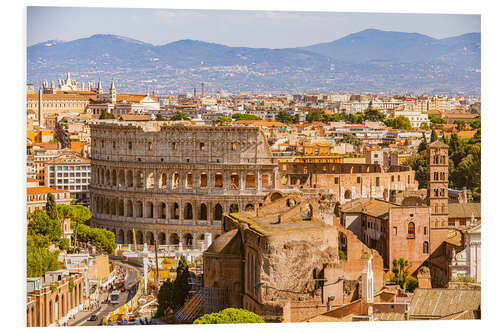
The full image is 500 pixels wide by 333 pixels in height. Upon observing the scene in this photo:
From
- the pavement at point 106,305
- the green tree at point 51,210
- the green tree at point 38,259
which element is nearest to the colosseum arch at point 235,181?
the green tree at point 51,210

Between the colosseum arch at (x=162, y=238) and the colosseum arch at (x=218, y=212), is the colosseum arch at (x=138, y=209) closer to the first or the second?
the colosseum arch at (x=162, y=238)

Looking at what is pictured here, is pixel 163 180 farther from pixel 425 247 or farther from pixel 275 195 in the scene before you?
pixel 425 247

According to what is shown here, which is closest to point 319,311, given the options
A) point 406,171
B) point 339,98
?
point 406,171

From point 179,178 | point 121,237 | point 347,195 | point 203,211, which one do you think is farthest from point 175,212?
point 347,195

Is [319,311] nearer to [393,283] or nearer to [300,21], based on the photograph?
[393,283]

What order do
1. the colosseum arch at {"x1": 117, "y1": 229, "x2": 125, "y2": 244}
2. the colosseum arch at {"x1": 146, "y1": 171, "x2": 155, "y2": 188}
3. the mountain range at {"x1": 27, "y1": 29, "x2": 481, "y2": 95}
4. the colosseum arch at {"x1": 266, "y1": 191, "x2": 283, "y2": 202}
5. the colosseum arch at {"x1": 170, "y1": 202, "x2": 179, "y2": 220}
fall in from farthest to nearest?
1. the mountain range at {"x1": 27, "y1": 29, "x2": 481, "y2": 95}
2. the colosseum arch at {"x1": 146, "y1": 171, "x2": 155, "y2": 188}
3. the colosseum arch at {"x1": 170, "y1": 202, "x2": 179, "y2": 220}
4. the colosseum arch at {"x1": 117, "y1": 229, "x2": 125, "y2": 244}
5. the colosseum arch at {"x1": 266, "y1": 191, "x2": 283, "y2": 202}

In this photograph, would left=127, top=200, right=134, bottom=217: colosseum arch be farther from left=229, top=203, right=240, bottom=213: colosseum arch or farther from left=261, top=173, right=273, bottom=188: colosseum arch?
left=261, top=173, right=273, bottom=188: colosseum arch

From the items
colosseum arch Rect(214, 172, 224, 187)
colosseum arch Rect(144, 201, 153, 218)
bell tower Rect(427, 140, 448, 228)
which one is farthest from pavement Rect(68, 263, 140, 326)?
colosseum arch Rect(214, 172, 224, 187)
